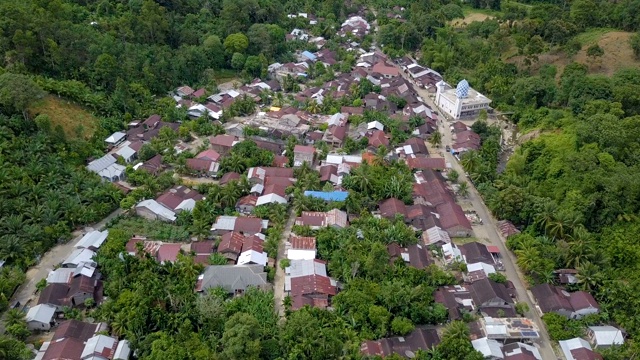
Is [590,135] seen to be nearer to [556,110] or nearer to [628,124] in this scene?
[628,124]

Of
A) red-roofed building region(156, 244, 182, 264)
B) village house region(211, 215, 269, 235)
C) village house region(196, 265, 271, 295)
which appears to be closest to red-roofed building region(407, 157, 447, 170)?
village house region(211, 215, 269, 235)

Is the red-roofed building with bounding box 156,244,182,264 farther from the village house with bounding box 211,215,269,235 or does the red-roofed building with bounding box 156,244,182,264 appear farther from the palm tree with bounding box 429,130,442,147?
the palm tree with bounding box 429,130,442,147

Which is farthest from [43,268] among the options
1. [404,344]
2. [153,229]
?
[404,344]

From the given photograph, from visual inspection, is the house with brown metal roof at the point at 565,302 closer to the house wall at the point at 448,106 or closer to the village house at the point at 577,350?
the village house at the point at 577,350

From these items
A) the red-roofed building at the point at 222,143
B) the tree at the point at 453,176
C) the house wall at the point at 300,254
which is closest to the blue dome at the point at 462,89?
the tree at the point at 453,176

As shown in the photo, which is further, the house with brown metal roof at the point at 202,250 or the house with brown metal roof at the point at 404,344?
the house with brown metal roof at the point at 202,250

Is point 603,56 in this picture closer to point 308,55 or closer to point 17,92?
point 308,55
